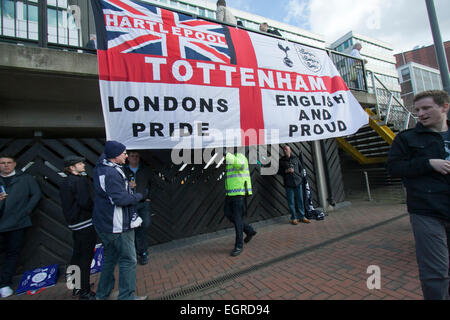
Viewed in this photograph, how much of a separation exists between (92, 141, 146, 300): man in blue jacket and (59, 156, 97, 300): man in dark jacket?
49 cm

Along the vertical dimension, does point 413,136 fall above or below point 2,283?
above

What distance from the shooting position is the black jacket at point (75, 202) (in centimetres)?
275

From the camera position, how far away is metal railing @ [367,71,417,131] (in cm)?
725

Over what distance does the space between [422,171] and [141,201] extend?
155 inches

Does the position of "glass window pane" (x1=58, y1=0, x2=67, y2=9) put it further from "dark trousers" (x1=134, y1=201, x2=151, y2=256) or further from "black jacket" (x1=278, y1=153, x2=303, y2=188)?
"black jacket" (x1=278, y1=153, x2=303, y2=188)

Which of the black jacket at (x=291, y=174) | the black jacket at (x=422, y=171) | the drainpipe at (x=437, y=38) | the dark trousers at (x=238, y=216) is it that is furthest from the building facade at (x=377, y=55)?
the black jacket at (x=422, y=171)

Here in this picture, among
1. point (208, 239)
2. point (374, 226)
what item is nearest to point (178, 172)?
point (208, 239)

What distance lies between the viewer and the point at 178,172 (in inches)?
190

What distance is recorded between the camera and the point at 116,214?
2.35m

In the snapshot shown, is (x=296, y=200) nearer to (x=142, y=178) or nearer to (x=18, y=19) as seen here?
(x=142, y=178)

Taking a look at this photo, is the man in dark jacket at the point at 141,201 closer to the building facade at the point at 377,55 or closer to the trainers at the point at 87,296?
the trainers at the point at 87,296

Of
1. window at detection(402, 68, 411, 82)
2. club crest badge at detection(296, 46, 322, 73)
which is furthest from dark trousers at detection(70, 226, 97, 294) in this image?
window at detection(402, 68, 411, 82)
